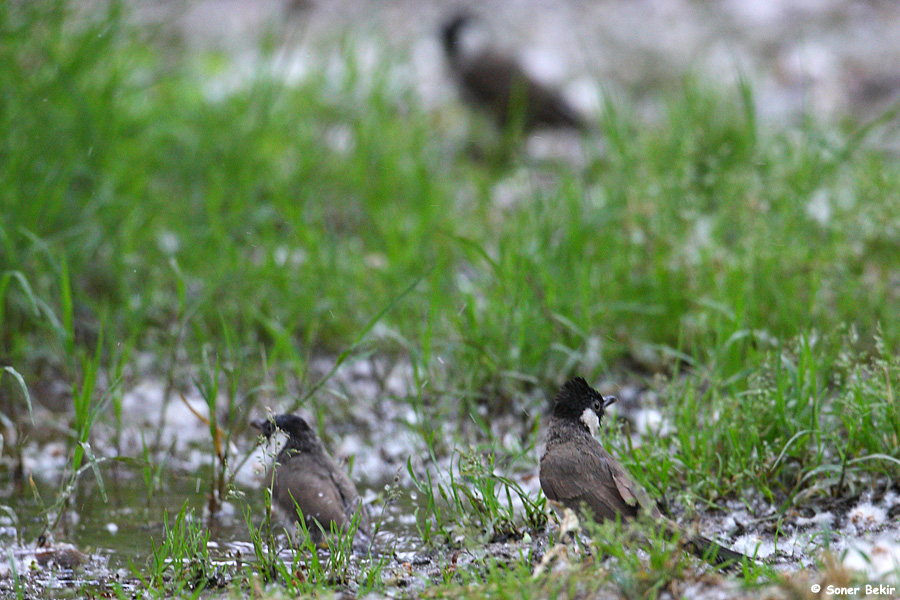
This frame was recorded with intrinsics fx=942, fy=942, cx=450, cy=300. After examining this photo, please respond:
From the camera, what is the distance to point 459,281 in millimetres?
5070

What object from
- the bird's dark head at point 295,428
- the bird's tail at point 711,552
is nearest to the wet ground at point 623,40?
the bird's dark head at point 295,428

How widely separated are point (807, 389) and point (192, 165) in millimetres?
4237

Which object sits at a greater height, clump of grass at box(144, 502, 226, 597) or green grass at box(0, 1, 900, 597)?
green grass at box(0, 1, 900, 597)

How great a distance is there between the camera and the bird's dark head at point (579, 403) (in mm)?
3068

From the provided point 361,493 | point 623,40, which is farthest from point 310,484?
point 623,40

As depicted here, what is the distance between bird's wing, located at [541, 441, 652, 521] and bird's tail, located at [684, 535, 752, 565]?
0.25 meters

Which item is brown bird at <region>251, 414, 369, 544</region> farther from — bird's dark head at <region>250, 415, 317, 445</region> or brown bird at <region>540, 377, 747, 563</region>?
brown bird at <region>540, 377, 747, 563</region>

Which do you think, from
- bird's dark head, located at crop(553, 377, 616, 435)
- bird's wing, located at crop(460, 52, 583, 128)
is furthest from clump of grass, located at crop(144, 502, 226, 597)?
bird's wing, located at crop(460, 52, 583, 128)

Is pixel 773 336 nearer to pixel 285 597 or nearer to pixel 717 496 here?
pixel 717 496

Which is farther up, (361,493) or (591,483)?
(361,493)

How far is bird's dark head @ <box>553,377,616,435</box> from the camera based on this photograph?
3.07 metres

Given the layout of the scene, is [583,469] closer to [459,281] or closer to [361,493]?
[361,493]

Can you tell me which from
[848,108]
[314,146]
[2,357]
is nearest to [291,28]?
[314,146]

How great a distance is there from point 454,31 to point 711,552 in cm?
798
